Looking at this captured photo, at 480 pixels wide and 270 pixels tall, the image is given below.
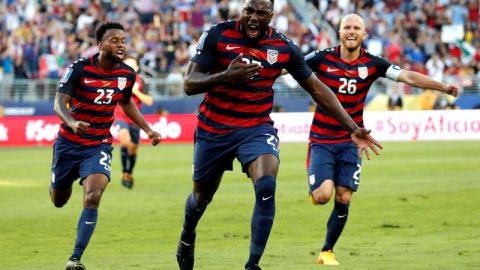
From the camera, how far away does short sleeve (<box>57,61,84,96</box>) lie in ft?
37.3

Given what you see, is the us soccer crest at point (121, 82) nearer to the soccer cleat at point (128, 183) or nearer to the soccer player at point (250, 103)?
the soccer player at point (250, 103)

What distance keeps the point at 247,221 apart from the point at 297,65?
603 centimetres

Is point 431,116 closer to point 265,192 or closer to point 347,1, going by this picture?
point 347,1

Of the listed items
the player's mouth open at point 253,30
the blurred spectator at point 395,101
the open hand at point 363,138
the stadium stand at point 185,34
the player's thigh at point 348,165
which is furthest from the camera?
the stadium stand at point 185,34

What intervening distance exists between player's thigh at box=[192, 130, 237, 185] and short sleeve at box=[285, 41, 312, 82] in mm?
828

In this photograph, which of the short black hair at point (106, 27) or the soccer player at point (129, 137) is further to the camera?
the soccer player at point (129, 137)

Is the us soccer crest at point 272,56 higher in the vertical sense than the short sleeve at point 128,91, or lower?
higher

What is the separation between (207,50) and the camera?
9719 millimetres

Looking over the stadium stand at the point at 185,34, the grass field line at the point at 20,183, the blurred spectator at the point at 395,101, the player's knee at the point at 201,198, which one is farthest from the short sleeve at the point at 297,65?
the stadium stand at the point at 185,34

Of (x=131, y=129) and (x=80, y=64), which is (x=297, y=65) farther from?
(x=131, y=129)

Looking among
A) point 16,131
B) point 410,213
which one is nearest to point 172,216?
point 410,213

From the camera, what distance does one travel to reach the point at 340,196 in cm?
1193

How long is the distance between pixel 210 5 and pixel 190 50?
2.90m

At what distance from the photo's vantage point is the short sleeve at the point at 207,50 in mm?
9673
